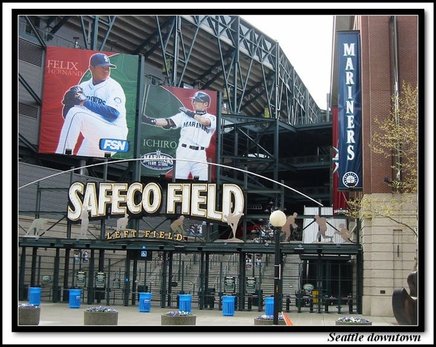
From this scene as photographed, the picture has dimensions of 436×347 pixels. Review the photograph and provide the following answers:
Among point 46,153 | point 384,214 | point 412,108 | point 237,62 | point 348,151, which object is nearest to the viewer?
point 412,108

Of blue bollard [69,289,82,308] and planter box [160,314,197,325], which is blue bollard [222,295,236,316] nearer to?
planter box [160,314,197,325]

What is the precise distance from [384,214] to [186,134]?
41.1m

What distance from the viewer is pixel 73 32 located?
6391 centimetres

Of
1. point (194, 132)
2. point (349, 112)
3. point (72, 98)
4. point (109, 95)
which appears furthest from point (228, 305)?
point (194, 132)

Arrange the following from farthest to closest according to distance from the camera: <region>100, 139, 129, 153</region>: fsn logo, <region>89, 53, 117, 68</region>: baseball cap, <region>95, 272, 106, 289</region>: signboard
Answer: <region>89, 53, 117, 68</region>: baseball cap, <region>100, 139, 129, 153</region>: fsn logo, <region>95, 272, 106, 289</region>: signboard

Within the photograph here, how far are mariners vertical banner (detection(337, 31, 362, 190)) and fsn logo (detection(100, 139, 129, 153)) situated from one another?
30388mm

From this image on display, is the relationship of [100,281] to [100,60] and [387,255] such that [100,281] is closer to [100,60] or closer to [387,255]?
[387,255]

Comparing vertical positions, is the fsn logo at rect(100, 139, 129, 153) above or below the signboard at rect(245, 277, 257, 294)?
above

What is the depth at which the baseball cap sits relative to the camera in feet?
192

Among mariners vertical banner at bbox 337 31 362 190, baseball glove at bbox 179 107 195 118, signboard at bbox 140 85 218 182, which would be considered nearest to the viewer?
mariners vertical banner at bbox 337 31 362 190

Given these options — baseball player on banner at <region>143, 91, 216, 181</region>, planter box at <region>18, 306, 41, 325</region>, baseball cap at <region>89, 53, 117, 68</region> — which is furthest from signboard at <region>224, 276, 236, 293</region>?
baseball player on banner at <region>143, 91, 216, 181</region>

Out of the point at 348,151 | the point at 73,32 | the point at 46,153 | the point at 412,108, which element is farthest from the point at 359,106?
the point at 73,32

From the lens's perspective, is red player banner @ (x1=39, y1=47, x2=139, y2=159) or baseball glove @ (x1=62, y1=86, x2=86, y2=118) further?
baseball glove @ (x1=62, y1=86, x2=86, y2=118)
